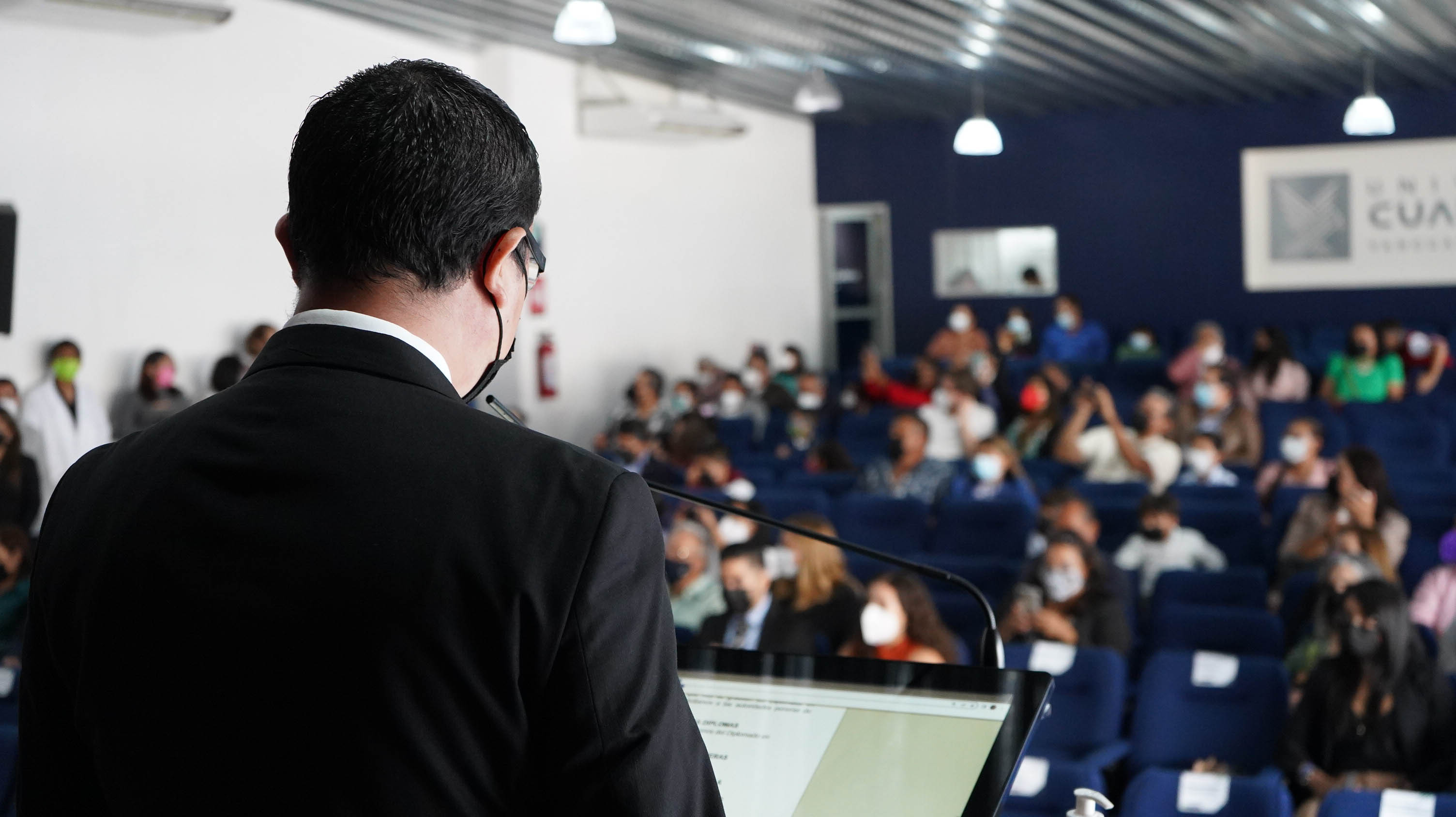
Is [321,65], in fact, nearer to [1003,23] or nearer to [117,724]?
[1003,23]

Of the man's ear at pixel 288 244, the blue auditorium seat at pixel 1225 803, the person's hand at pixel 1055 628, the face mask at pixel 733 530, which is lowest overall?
the blue auditorium seat at pixel 1225 803

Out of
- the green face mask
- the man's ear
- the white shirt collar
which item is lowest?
the green face mask

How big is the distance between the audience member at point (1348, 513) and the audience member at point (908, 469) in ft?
6.82

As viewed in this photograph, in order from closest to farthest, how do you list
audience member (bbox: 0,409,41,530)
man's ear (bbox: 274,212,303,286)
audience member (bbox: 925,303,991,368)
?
man's ear (bbox: 274,212,303,286) → audience member (bbox: 0,409,41,530) → audience member (bbox: 925,303,991,368)

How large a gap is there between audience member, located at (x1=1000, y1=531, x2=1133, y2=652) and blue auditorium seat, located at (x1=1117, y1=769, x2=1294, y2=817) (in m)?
1.55

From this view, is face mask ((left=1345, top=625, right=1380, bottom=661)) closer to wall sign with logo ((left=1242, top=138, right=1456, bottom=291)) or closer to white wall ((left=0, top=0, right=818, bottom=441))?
white wall ((left=0, top=0, right=818, bottom=441))

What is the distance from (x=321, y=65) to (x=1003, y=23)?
181 inches

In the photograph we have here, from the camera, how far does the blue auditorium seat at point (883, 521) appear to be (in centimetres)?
700

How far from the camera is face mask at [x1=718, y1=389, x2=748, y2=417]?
10.9m

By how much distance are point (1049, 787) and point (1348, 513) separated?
292cm

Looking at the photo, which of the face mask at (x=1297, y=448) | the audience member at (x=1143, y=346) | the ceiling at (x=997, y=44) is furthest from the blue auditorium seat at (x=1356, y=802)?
the audience member at (x=1143, y=346)

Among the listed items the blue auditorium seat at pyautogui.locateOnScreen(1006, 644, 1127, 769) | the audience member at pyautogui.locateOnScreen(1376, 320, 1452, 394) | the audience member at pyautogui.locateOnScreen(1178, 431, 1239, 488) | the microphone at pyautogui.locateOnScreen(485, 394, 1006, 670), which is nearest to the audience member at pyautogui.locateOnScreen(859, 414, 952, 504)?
the audience member at pyautogui.locateOnScreen(1178, 431, 1239, 488)

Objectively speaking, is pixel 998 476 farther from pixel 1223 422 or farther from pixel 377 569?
pixel 377 569

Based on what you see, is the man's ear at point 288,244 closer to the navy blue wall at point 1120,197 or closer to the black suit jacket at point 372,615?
the black suit jacket at point 372,615
